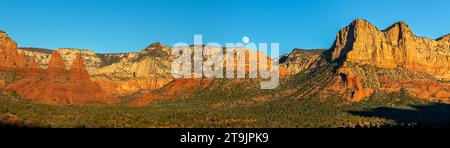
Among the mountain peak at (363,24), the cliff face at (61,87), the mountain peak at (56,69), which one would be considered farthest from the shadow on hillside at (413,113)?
the mountain peak at (56,69)

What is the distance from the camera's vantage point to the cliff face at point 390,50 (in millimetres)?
173750

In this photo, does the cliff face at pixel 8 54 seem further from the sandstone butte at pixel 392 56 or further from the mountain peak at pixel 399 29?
the mountain peak at pixel 399 29

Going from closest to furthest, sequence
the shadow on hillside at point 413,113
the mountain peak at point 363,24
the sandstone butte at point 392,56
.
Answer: the shadow on hillside at point 413,113, the sandstone butte at point 392,56, the mountain peak at point 363,24

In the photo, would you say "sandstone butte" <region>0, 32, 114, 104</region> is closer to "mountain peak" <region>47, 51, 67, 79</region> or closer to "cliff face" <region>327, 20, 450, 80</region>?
"mountain peak" <region>47, 51, 67, 79</region>

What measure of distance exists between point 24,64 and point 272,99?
78.2 m

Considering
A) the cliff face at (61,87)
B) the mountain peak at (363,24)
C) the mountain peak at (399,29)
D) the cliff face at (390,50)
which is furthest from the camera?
the mountain peak at (399,29)

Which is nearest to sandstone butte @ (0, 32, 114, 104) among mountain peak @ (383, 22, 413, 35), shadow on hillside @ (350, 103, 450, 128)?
shadow on hillside @ (350, 103, 450, 128)

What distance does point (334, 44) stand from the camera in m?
198

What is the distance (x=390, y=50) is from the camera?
177m

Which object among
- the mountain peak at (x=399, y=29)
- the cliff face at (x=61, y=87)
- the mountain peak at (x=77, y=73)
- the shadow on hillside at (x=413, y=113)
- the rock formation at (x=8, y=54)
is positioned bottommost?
the shadow on hillside at (x=413, y=113)

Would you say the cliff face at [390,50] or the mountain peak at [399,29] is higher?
the mountain peak at [399,29]

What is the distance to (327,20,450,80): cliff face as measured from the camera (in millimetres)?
173750

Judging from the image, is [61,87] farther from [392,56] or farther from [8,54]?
[392,56]
